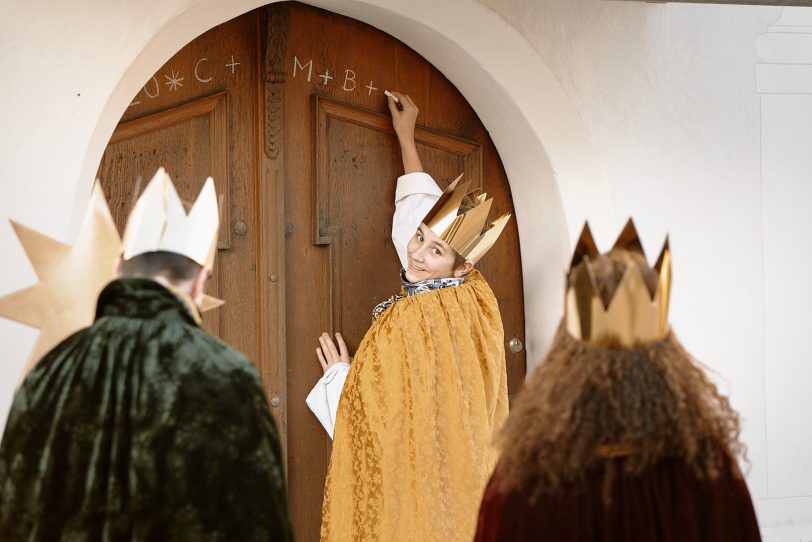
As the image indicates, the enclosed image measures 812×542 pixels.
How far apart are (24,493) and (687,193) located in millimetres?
2539

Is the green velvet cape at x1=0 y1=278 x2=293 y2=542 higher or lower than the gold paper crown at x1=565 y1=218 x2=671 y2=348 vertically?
lower

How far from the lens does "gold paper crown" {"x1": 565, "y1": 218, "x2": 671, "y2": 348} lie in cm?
201

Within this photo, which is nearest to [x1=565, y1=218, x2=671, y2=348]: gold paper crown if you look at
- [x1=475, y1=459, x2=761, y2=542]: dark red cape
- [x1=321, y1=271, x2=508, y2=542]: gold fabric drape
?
[x1=475, y1=459, x2=761, y2=542]: dark red cape

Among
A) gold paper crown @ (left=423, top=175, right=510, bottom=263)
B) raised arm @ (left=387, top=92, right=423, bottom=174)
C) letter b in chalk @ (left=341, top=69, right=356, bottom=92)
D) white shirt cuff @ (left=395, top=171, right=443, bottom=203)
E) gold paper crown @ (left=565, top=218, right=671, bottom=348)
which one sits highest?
letter b in chalk @ (left=341, top=69, right=356, bottom=92)

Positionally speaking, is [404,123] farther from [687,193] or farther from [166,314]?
[166,314]

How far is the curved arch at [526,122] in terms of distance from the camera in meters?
3.49

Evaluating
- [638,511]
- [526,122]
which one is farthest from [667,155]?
[638,511]

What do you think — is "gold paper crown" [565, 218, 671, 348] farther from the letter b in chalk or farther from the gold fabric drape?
the letter b in chalk

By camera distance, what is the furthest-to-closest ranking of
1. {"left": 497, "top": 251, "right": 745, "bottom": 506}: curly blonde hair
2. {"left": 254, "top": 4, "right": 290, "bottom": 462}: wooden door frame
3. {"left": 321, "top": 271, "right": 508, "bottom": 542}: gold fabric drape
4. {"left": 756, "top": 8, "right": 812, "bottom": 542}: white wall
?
{"left": 756, "top": 8, "right": 812, "bottom": 542}: white wall < {"left": 254, "top": 4, "right": 290, "bottom": 462}: wooden door frame < {"left": 321, "top": 271, "right": 508, "bottom": 542}: gold fabric drape < {"left": 497, "top": 251, "right": 745, "bottom": 506}: curly blonde hair

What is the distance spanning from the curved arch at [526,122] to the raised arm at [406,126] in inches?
8.3

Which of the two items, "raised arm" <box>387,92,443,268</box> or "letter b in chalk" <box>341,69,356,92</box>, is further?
"letter b in chalk" <box>341,69,356,92</box>

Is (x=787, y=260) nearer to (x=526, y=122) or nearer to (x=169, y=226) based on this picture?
(x=526, y=122)

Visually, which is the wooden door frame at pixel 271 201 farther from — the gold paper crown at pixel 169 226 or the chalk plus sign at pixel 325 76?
the gold paper crown at pixel 169 226

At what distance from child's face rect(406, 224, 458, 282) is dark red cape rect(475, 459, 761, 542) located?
4.51ft
